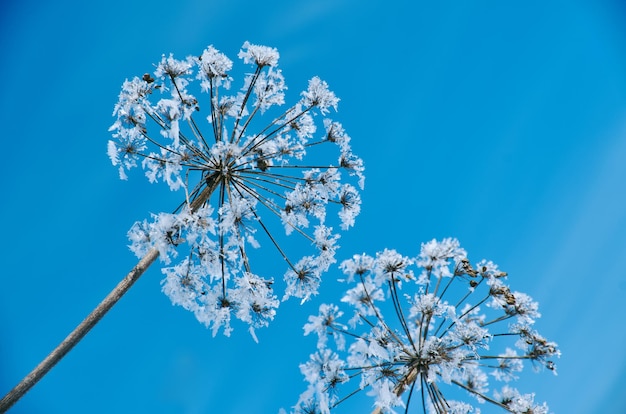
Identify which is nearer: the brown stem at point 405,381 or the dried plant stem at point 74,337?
the dried plant stem at point 74,337

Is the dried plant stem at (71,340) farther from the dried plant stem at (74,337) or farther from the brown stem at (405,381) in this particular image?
the brown stem at (405,381)

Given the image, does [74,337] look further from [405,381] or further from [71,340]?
[405,381]

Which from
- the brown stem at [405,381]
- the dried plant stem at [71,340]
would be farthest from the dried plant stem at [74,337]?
the brown stem at [405,381]

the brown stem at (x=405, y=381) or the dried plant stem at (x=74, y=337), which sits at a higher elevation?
the brown stem at (x=405, y=381)

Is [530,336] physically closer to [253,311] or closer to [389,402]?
[389,402]

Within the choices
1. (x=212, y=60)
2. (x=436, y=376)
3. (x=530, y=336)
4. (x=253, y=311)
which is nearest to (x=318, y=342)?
(x=253, y=311)

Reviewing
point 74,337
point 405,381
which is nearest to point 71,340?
point 74,337

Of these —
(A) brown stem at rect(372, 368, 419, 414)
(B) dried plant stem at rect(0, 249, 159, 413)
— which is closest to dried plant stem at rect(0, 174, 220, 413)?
(B) dried plant stem at rect(0, 249, 159, 413)

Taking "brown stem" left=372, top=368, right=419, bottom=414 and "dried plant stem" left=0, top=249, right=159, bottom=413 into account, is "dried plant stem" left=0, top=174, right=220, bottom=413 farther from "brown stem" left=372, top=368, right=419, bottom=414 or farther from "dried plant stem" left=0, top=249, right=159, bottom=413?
"brown stem" left=372, top=368, right=419, bottom=414
